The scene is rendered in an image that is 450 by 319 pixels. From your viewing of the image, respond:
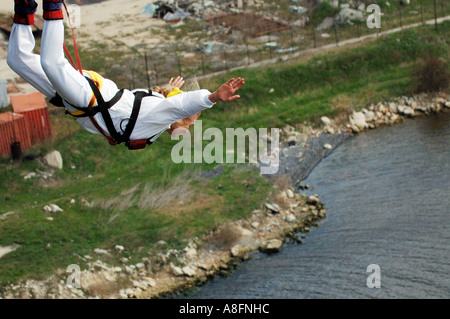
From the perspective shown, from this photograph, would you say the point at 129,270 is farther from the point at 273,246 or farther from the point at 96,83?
the point at 96,83

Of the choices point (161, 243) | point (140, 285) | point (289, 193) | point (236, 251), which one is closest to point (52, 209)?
point (161, 243)

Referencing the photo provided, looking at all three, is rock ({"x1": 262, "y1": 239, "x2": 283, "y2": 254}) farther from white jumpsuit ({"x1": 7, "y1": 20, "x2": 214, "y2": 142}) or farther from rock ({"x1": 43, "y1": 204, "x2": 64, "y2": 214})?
white jumpsuit ({"x1": 7, "y1": 20, "x2": 214, "y2": 142})

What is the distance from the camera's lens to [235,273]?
1113 inches

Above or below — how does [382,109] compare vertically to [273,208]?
above

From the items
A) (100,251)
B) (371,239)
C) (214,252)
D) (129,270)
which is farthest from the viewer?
(214,252)

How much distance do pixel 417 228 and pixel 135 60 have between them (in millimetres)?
23423

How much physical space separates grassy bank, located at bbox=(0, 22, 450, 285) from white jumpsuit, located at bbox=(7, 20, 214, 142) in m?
17.4

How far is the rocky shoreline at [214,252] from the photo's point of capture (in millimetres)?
25953

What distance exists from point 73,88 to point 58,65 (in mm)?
435

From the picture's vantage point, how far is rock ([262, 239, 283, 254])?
2938 centimetres

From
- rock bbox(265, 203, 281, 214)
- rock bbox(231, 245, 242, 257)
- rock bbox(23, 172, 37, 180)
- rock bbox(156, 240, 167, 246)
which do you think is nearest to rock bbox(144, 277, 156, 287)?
rock bbox(156, 240, 167, 246)

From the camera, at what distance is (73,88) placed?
27.2ft
